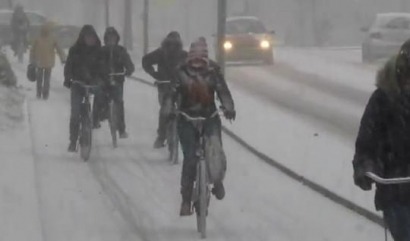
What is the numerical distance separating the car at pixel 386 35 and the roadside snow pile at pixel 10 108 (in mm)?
15406

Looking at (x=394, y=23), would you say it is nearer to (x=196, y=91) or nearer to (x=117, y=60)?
(x=117, y=60)

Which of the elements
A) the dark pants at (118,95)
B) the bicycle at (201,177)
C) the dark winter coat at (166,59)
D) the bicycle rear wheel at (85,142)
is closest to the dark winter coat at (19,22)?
the dark pants at (118,95)

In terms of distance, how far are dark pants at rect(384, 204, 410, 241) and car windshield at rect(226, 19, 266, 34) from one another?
1342 inches

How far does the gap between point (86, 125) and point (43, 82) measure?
957 cm

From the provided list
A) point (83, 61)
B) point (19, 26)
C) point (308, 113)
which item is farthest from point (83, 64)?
point (19, 26)

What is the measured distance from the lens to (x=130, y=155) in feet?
59.7

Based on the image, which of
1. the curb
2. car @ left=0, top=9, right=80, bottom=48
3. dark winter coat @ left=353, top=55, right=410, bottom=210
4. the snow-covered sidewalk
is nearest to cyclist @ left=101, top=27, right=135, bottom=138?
the snow-covered sidewalk

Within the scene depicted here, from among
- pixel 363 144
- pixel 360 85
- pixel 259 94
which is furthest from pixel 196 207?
pixel 360 85

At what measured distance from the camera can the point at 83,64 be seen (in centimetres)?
1752

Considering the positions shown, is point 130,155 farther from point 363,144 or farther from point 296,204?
point 363,144

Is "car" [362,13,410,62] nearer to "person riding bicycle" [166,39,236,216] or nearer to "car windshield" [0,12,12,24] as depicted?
"car windshield" [0,12,12,24]

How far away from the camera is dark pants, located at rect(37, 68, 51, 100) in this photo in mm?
26875

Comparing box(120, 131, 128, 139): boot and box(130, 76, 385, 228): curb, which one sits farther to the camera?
box(120, 131, 128, 139): boot

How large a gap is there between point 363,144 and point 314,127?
1457 cm
